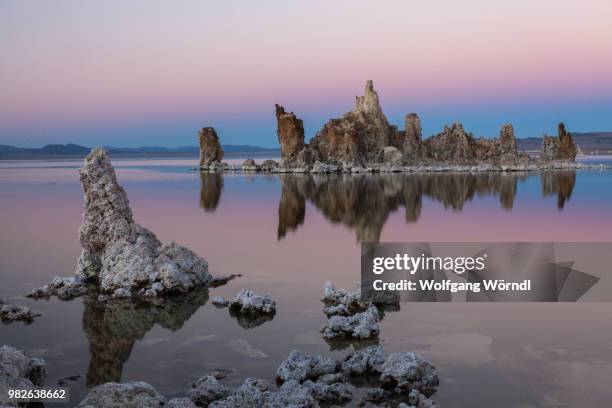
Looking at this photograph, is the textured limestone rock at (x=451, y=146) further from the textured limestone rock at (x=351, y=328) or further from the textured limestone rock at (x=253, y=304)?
the textured limestone rock at (x=351, y=328)

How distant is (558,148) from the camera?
100312mm

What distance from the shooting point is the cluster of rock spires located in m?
90.6

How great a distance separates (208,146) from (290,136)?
61.5 ft

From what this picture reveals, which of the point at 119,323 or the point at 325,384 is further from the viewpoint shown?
the point at 119,323

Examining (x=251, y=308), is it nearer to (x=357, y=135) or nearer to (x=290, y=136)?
(x=290, y=136)

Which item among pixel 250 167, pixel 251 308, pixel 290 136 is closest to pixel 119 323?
pixel 251 308

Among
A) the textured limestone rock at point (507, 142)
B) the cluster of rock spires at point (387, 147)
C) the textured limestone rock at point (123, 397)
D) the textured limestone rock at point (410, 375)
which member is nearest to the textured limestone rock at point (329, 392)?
the textured limestone rock at point (410, 375)

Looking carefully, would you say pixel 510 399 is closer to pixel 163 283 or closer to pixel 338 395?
pixel 338 395

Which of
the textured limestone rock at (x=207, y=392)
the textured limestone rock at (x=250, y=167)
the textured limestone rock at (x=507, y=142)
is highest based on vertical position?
the textured limestone rock at (x=507, y=142)

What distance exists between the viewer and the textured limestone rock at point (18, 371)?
783cm

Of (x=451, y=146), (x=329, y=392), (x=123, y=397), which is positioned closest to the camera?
(x=123, y=397)

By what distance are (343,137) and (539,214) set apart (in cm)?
6094

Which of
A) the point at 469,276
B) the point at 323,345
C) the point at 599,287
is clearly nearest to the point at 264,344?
the point at 323,345

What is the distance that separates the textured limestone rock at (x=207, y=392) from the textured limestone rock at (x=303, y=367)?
915mm
